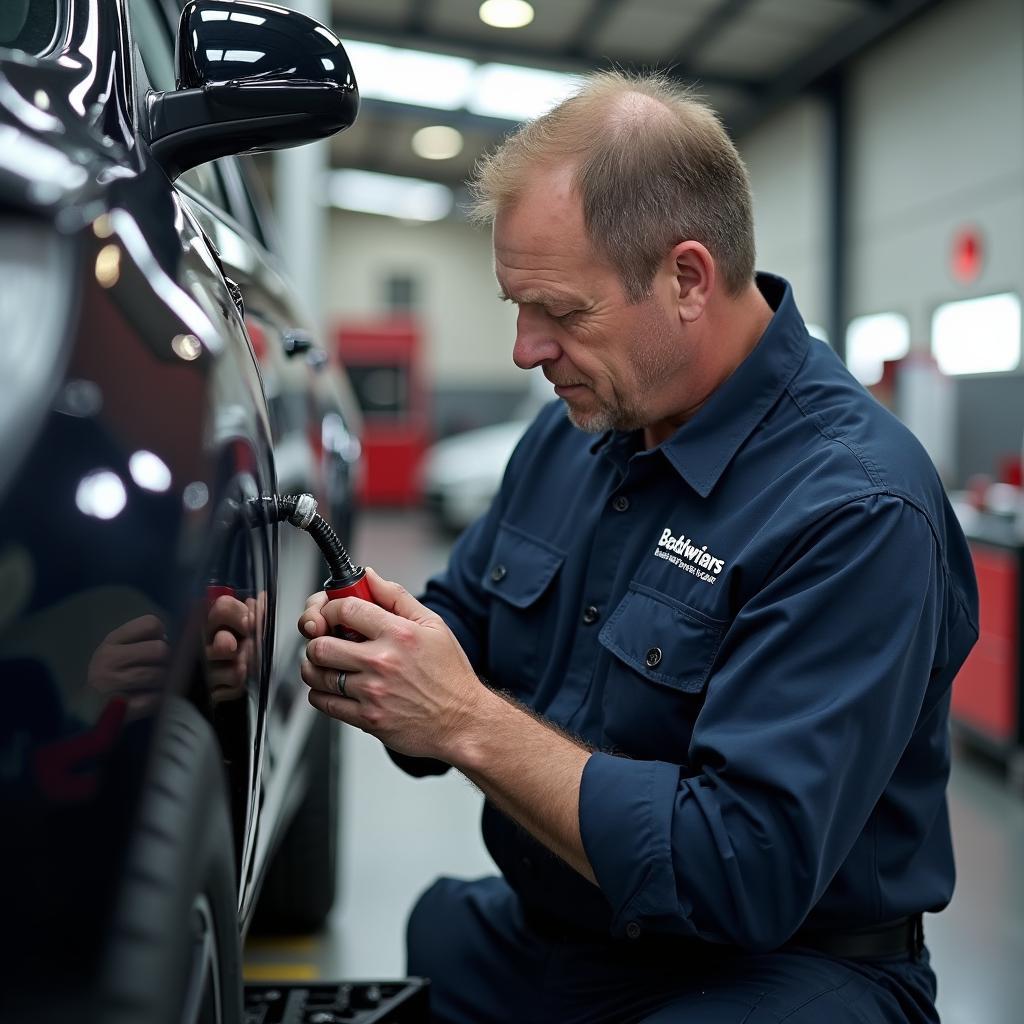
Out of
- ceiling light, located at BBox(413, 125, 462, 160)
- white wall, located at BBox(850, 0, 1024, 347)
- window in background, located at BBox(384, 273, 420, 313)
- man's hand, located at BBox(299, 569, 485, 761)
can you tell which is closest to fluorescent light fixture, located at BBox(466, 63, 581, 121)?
ceiling light, located at BBox(413, 125, 462, 160)

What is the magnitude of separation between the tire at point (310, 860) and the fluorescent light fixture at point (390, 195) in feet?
49.1

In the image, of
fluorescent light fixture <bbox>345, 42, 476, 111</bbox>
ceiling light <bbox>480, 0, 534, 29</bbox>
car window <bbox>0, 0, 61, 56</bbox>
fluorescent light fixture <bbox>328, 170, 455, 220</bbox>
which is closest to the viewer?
car window <bbox>0, 0, 61, 56</bbox>

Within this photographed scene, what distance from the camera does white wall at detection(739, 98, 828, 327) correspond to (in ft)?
35.4

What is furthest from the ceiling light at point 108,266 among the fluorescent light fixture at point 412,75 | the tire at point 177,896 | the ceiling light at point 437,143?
the ceiling light at point 437,143

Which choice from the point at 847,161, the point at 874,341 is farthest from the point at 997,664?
the point at 847,161

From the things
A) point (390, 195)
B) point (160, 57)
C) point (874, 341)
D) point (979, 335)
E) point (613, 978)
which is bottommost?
point (613, 978)

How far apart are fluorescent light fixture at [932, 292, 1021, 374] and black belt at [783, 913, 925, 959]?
7438 mm

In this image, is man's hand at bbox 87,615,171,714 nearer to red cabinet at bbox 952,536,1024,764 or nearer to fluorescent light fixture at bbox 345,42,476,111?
red cabinet at bbox 952,536,1024,764

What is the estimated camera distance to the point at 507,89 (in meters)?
10.7

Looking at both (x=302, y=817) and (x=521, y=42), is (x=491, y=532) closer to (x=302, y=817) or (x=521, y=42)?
(x=302, y=817)

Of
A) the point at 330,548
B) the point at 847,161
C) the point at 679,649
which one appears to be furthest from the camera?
the point at 847,161

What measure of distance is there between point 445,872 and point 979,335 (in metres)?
7.15

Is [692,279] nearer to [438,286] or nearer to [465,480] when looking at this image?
[465,480]

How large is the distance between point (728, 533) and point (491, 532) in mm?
510
